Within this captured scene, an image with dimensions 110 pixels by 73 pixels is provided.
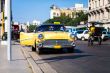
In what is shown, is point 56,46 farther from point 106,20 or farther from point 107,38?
point 106,20

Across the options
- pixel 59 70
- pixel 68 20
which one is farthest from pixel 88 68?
pixel 68 20

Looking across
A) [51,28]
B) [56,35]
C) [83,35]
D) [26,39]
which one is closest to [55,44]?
[56,35]

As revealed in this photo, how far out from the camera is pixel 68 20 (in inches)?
5856

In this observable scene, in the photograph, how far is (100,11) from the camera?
97.1m

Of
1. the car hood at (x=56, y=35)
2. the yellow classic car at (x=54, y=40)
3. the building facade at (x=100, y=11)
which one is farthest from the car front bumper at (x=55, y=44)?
the building facade at (x=100, y=11)

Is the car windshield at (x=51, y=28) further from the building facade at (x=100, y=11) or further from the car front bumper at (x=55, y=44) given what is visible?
the building facade at (x=100, y=11)

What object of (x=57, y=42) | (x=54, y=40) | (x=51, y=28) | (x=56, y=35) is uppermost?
(x=51, y=28)

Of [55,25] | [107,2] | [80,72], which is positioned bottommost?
[80,72]

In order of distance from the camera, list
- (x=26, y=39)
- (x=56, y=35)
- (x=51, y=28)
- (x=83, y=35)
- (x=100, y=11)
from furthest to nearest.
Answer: (x=100, y=11), (x=83, y=35), (x=51, y=28), (x=26, y=39), (x=56, y=35)

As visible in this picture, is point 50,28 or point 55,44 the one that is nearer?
point 55,44

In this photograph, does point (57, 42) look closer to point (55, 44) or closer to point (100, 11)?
point (55, 44)

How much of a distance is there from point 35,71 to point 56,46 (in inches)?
381

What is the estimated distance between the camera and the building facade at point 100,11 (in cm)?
9044

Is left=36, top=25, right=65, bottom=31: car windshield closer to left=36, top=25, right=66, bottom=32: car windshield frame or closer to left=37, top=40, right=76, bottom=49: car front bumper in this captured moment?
left=36, top=25, right=66, bottom=32: car windshield frame
